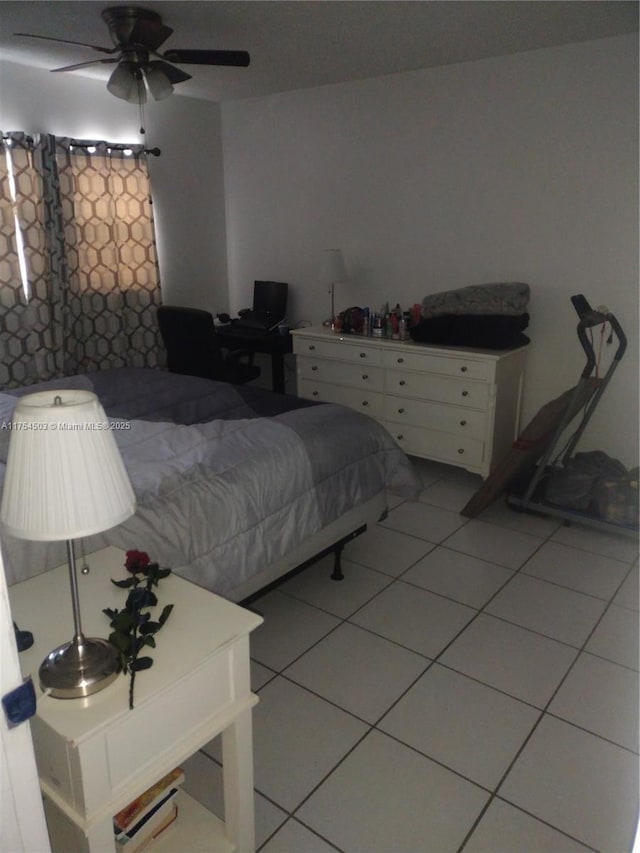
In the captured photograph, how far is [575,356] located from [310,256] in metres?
2.04

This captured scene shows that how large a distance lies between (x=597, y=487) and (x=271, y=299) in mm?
2735

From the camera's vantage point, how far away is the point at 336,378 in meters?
4.02

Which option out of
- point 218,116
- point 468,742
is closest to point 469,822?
point 468,742

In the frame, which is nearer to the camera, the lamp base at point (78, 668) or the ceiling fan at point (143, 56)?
the lamp base at point (78, 668)

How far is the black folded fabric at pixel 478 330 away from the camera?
11.1 ft

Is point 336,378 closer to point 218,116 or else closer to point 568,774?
point 218,116

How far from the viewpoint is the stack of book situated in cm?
134

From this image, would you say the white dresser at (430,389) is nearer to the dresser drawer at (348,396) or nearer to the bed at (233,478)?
the dresser drawer at (348,396)

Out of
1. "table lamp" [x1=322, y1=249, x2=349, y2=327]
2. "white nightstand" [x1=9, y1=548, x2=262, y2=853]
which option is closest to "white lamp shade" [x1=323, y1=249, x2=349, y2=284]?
"table lamp" [x1=322, y1=249, x2=349, y2=327]

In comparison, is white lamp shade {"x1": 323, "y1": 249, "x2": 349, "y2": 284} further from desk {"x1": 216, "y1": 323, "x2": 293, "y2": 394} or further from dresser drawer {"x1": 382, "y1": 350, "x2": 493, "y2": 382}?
dresser drawer {"x1": 382, "y1": 350, "x2": 493, "y2": 382}

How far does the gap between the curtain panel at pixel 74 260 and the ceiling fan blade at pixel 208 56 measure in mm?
1351

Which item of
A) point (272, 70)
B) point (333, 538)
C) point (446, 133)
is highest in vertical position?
point (272, 70)

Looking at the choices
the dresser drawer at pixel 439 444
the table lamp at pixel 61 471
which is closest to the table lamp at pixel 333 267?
the dresser drawer at pixel 439 444

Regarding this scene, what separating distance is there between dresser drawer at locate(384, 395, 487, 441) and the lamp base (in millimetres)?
2662
